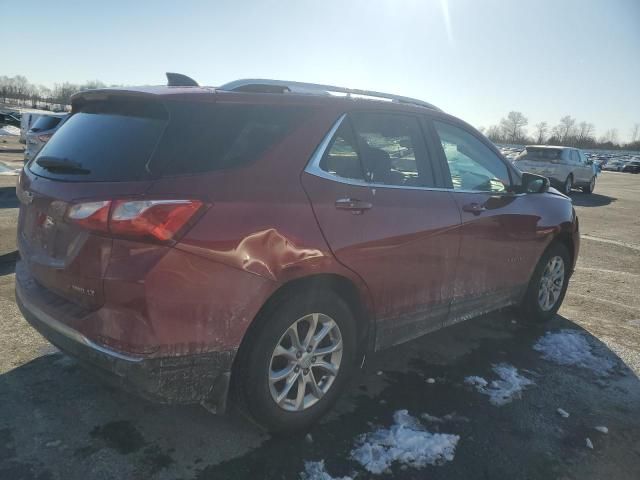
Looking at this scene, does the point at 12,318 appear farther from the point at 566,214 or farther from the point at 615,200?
the point at 615,200

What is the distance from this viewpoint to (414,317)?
3.35m

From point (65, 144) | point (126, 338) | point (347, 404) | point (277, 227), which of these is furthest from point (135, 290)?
point (347, 404)

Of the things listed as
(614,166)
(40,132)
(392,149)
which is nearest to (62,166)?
(392,149)

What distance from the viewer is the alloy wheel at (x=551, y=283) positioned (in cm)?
475

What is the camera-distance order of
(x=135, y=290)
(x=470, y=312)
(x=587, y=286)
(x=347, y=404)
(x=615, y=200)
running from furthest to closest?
(x=615, y=200) → (x=587, y=286) → (x=470, y=312) → (x=347, y=404) → (x=135, y=290)

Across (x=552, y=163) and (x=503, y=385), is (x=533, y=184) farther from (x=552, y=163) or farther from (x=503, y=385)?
(x=552, y=163)

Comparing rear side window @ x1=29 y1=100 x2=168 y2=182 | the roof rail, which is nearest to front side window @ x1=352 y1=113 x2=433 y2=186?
the roof rail

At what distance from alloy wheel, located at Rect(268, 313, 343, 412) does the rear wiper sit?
128 cm

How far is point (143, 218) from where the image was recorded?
215 cm

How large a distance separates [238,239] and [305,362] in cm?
84

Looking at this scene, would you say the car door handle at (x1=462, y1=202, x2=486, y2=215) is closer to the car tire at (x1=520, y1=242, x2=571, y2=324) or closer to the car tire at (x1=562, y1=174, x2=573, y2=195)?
the car tire at (x1=520, y1=242, x2=571, y2=324)

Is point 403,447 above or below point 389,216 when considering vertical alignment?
below

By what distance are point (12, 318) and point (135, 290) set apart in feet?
8.21

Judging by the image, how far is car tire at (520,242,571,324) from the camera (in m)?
4.64
